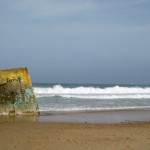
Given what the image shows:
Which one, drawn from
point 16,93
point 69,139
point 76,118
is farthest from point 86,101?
point 69,139

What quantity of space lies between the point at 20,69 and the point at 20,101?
1177 millimetres

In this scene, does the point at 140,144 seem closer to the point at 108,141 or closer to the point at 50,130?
the point at 108,141

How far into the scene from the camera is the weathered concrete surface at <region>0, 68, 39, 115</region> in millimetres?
12672

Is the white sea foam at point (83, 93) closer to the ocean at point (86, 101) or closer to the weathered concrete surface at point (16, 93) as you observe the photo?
Result: the ocean at point (86, 101)

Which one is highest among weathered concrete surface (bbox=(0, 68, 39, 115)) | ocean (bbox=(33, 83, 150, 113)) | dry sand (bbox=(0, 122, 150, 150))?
weathered concrete surface (bbox=(0, 68, 39, 115))

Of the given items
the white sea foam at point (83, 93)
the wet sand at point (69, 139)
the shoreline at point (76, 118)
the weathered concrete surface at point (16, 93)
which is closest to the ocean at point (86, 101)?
the white sea foam at point (83, 93)

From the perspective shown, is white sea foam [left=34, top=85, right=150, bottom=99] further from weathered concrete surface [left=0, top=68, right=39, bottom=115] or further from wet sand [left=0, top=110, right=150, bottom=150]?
wet sand [left=0, top=110, right=150, bottom=150]

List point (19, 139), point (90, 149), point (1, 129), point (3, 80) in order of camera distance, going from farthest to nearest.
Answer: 1. point (3, 80)
2. point (1, 129)
3. point (19, 139)
4. point (90, 149)

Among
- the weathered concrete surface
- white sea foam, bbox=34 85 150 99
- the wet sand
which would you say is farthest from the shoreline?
white sea foam, bbox=34 85 150 99

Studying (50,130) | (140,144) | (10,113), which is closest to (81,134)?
(50,130)

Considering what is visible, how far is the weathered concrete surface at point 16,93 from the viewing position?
12672 mm

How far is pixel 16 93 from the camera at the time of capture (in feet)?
42.4

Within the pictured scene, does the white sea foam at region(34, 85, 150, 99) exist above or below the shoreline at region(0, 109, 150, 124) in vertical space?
above

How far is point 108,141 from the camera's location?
278 inches
